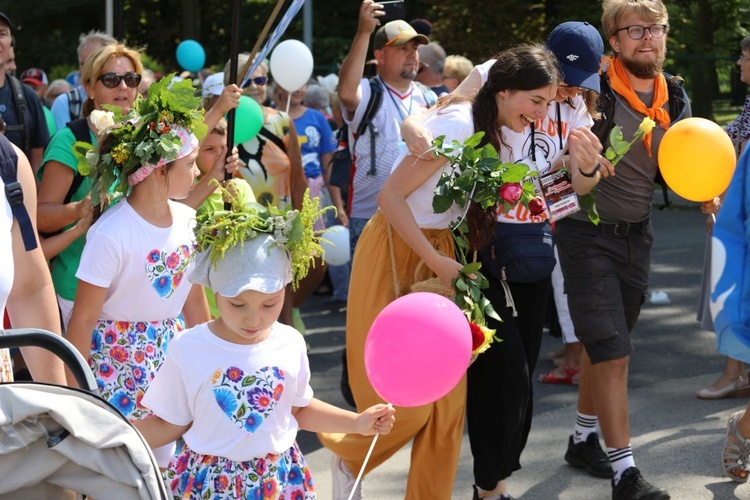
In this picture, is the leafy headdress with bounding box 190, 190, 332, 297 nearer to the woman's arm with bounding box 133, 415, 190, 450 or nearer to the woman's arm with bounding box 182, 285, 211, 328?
the woman's arm with bounding box 133, 415, 190, 450

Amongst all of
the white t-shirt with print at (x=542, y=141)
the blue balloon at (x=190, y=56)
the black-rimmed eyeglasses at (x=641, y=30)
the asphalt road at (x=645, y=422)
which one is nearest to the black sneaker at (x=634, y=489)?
the asphalt road at (x=645, y=422)

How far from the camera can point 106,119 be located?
4.69 meters

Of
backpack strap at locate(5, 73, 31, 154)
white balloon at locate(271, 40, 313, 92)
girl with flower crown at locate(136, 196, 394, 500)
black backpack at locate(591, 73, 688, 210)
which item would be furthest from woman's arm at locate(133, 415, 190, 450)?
white balloon at locate(271, 40, 313, 92)

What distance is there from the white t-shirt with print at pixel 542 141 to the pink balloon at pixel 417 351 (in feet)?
3.21

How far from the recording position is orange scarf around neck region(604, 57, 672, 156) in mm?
5184

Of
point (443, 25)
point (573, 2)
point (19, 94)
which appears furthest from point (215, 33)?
point (19, 94)

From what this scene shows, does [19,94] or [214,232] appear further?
[19,94]

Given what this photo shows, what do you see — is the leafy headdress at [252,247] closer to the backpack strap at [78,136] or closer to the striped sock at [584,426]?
the backpack strap at [78,136]

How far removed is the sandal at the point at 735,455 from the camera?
5.22 meters

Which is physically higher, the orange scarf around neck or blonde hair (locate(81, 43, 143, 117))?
A: the orange scarf around neck

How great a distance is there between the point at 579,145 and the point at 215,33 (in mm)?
27948

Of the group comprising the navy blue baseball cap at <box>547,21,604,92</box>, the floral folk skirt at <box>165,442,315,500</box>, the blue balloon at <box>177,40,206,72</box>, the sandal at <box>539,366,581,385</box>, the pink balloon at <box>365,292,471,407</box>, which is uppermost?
the navy blue baseball cap at <box>547,21,604,92</box>

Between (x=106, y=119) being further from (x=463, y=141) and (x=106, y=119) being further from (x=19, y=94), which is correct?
(x=19, y=94)

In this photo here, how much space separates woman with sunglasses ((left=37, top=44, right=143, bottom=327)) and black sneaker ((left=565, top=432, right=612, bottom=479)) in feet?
8.29
